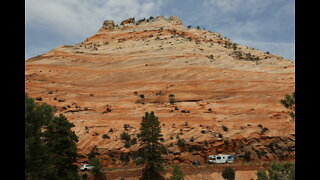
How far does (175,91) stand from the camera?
47656mm

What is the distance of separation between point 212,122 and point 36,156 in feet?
91.8

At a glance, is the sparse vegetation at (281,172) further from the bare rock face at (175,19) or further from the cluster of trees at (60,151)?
the bare rock face at (175,19)

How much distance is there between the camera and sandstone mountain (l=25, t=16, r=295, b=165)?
32.5 metres

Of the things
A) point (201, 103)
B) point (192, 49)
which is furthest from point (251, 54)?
point (201, 103)

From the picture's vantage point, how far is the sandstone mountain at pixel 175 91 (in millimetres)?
32469

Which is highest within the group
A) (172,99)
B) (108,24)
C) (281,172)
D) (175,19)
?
(175,19)

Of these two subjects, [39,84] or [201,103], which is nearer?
[201,103]

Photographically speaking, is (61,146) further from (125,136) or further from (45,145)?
(125,136)

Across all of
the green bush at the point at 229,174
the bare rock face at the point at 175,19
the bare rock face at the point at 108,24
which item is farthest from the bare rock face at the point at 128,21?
the green bush at the point at 229,174

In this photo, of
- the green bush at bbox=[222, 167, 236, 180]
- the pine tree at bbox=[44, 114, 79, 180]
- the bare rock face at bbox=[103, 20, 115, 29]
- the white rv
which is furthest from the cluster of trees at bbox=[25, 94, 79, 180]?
the bare rock face at bbox=[103, 20, 115, 29]

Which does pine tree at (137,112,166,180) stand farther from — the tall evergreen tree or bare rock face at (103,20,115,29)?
bare rock face at (103,20,115,29)

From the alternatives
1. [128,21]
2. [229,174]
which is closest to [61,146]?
[229,174]

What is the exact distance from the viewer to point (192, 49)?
63.4 m
